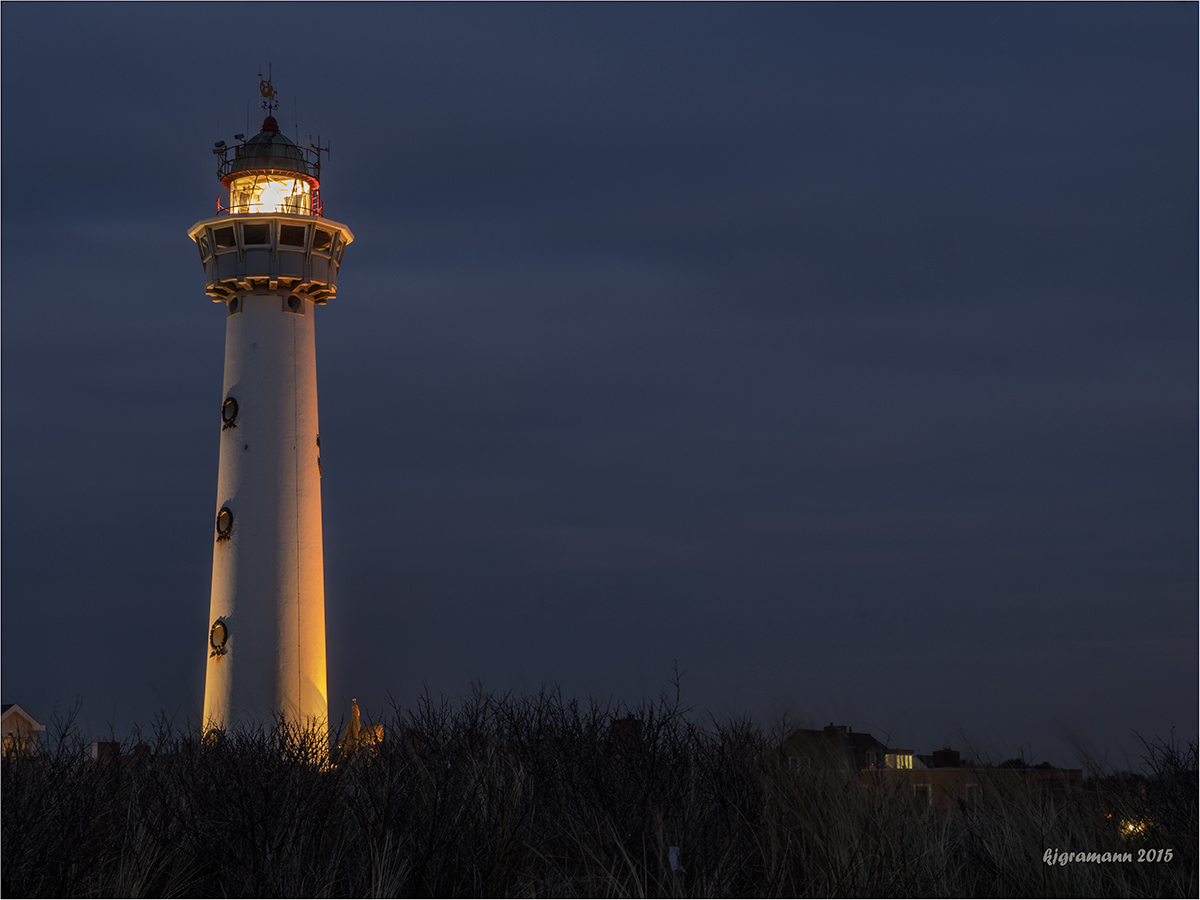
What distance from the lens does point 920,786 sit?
16953mm

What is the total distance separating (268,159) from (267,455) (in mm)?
7377

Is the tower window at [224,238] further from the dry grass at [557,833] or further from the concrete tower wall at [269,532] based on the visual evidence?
the dry grass at [557,833]

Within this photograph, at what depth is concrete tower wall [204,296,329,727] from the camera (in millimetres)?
28375

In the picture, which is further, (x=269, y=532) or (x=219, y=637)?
(x=269, y=532)

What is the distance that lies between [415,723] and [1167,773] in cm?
990

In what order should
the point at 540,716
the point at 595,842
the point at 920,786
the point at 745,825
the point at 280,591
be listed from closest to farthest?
the point at 595,842
the point at 745,825
the point at 920,786
the point at 540,716
the point at 280,591

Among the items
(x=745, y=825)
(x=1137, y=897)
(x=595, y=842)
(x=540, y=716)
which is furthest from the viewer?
(x=540, y=716)

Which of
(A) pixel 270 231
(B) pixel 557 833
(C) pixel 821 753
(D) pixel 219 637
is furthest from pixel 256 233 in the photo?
(B) pixel 557 833

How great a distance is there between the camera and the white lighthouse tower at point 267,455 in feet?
93.5

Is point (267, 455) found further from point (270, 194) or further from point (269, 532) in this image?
point (270, 194)

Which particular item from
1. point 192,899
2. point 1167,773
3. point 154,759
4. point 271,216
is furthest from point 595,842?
point 271,216

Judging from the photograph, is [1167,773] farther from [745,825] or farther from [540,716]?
[540,716]

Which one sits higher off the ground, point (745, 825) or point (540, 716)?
point (540, 716)

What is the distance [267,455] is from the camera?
29.2 m
